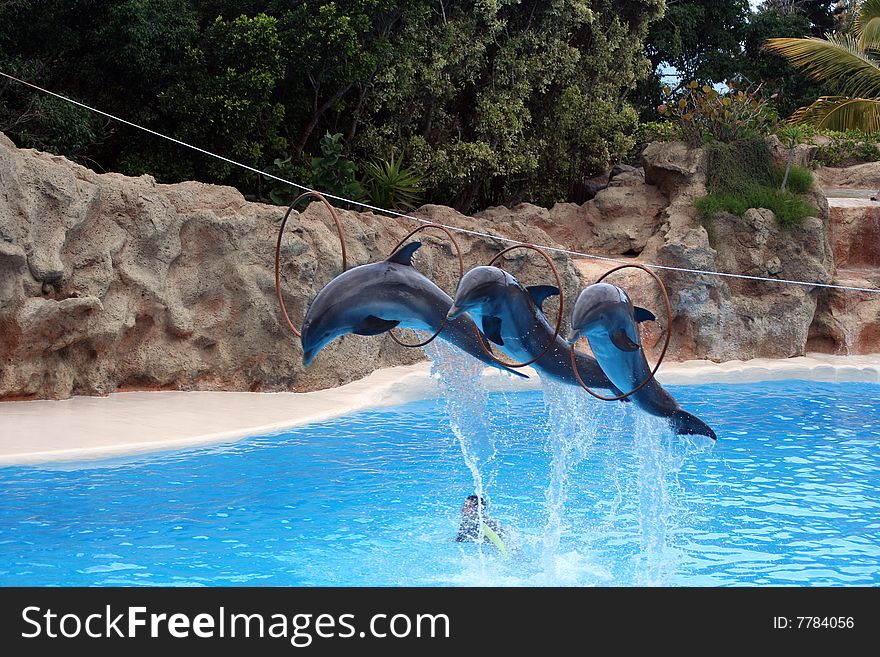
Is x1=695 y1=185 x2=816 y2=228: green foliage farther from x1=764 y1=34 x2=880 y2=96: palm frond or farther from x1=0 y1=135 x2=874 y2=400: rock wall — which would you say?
x1=764 y1=34 x2=880 y2=96: palm frond

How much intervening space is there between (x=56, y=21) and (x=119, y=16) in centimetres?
93

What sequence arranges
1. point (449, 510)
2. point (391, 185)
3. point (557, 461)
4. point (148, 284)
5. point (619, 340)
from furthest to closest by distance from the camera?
point (391, 185)
point (148, 284)
point (449, 510)
point (557, 461)
point (619, 340)

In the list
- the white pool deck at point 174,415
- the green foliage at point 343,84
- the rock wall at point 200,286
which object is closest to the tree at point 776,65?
the green foliage at point 343,84

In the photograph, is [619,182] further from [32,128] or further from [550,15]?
[32,128]

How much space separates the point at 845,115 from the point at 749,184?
5448mm

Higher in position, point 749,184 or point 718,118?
point 718,118

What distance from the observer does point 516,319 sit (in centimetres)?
467

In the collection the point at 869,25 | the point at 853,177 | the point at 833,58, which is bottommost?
the point at 853,177

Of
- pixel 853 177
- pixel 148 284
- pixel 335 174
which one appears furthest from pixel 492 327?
pixel 853 177

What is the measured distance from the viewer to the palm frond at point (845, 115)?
57.8 feet

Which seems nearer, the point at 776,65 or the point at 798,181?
the point at 798,181

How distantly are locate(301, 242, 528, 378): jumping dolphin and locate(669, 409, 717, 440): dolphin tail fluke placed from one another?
3.32 ft

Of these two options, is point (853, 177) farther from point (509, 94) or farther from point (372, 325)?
point (372, 325)
